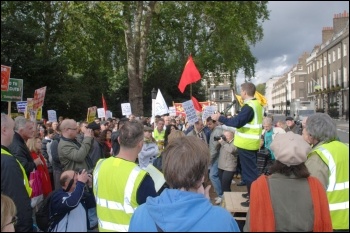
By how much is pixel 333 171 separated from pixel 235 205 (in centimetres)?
203

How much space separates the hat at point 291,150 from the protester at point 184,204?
2.03ft

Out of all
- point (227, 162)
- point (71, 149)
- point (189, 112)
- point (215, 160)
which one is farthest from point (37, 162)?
point (215, 160)

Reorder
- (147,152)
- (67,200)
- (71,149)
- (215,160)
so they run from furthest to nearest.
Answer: (215,160), (147,152), (71,149), (67,200)

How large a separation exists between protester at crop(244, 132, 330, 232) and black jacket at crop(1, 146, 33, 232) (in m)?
1.56

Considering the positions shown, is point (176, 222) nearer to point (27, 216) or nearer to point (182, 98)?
point (27, 216)

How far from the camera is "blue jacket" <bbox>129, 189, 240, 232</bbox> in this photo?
1784 millimetres

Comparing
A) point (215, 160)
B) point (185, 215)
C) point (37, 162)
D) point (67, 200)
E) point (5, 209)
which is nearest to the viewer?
point (185, 215)

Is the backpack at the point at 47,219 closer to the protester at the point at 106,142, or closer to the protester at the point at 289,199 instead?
the protester at the point at 289,199

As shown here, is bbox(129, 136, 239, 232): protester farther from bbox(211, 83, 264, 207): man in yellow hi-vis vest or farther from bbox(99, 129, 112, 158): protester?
bbox(99, 129, 112, 158): protester

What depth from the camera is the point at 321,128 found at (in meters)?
3.21

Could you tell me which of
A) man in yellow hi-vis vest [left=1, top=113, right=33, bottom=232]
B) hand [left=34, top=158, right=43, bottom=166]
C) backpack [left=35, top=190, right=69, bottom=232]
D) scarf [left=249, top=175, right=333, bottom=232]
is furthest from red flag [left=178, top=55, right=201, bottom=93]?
scarf [left=249, top=175, right=333, bottom=232]

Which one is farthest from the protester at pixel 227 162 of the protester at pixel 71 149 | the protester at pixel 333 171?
the protester at pixel 333 171

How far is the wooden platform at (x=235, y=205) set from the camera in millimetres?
4746

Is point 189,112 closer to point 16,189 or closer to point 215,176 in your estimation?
point 215,176
